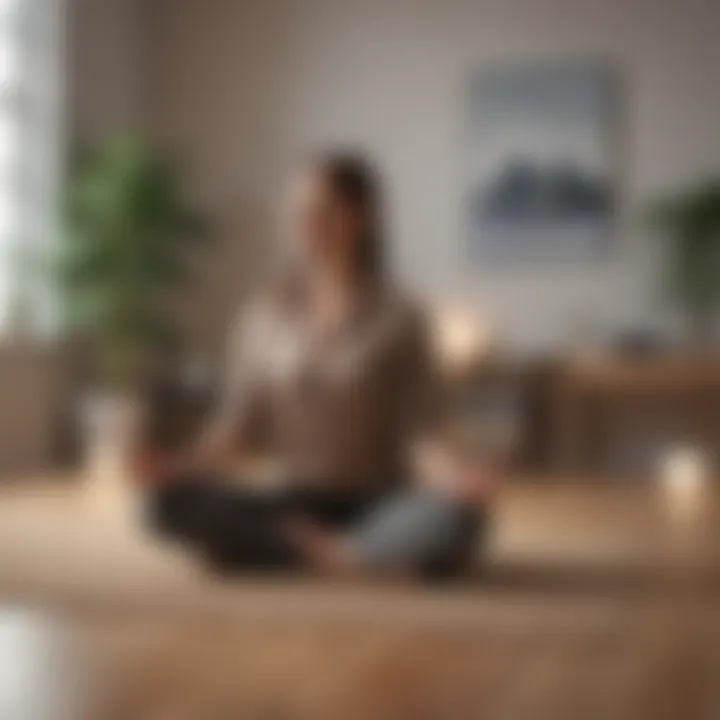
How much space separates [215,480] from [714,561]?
1.02 m

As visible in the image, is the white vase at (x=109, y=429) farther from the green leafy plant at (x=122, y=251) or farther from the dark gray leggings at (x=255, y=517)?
the dark gray leggings at (x=255, y=517)

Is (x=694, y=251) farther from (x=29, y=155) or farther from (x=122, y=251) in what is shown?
(x=29, y=155)

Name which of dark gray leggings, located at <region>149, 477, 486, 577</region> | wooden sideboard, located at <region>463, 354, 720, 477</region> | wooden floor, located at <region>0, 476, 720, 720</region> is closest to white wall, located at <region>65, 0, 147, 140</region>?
wooden sideboard, located at <region>463, 354, 720, 477</region>

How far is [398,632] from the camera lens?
2213 millimetres

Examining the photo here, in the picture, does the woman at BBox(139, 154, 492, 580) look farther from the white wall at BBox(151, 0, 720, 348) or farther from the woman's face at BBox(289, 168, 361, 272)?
the white wall at BBox(151, 0, 720, 348)

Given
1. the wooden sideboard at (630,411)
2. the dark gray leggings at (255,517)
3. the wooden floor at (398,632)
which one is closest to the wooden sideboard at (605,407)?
the wooden sideboard at (630,411)

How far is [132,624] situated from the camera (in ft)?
7.57

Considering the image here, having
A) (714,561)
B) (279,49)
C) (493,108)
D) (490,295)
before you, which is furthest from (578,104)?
(714,561)

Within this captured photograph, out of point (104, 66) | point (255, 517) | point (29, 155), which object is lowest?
point (255, 517)

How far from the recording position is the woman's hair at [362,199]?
2.58 meters

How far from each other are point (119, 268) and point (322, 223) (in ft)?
7.58

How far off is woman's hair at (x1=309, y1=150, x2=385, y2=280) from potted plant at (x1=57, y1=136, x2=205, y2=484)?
2.16m

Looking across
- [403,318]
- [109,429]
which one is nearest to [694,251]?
[109,429]

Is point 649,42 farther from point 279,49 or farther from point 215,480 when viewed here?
point 215,480
